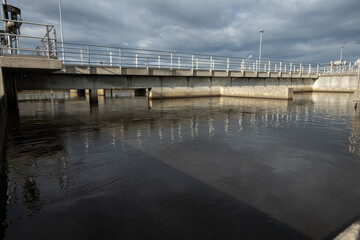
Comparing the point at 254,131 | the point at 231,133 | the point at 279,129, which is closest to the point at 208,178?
the point at 231,133

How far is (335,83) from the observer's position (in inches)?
1508

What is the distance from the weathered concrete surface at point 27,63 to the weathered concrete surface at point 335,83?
41.2 metres

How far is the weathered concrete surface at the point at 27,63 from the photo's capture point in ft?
34.9

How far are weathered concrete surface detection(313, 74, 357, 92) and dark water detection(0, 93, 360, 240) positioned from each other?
121ft

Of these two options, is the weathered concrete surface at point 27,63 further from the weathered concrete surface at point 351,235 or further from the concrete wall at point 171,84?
the weathered concrete surface at point 351,235

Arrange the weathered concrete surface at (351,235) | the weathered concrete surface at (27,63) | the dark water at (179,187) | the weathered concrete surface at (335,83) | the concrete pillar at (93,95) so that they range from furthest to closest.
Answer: the weathered concrete surface at (335,83) → the concrete pillar at (93,95) → the weathered concrete surface at (27,63) → the dark water at (179,187) → the weathered concrete surface at (351,235)

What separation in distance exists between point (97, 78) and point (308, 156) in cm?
1775

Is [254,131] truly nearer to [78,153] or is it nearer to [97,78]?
[78,153]

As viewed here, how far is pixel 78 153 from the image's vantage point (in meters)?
6.11

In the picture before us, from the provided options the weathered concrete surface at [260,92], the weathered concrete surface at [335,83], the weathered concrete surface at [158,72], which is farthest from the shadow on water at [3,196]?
the weathered concrete surface at [335,83]

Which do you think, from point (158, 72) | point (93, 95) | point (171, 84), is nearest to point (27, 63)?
point (93, 95)

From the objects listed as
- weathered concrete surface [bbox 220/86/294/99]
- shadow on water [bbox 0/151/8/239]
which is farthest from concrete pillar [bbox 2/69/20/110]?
weathered concrete surface [bbox 220/86/294/99]

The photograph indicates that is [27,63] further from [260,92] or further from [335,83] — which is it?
[335,83]

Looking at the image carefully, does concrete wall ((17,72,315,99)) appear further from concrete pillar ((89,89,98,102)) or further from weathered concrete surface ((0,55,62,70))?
weathered concrete surface ((0,55,62,70))
